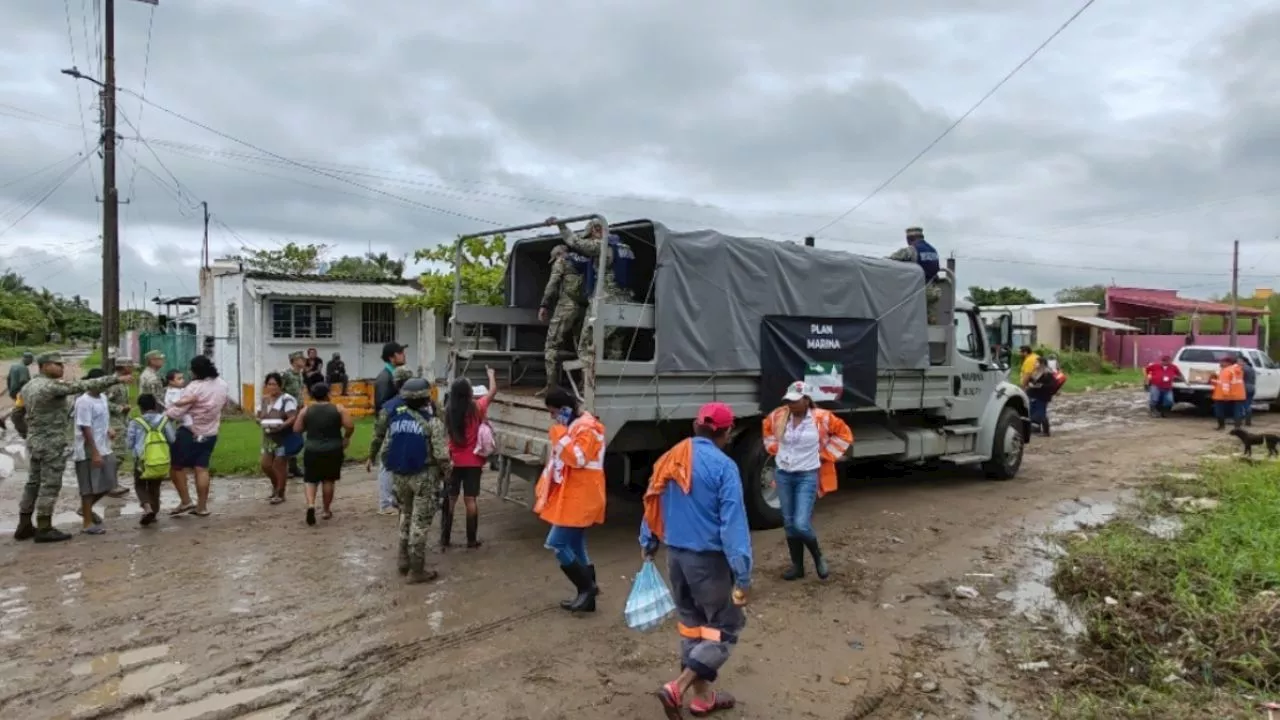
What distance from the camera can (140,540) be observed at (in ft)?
23.7

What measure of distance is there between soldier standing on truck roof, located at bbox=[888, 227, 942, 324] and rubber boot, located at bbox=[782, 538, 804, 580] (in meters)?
4.64

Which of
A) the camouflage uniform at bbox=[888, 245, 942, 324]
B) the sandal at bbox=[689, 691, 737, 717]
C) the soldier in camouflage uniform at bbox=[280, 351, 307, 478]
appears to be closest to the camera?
the sandal at bbox=[689, 691, 737, 717]

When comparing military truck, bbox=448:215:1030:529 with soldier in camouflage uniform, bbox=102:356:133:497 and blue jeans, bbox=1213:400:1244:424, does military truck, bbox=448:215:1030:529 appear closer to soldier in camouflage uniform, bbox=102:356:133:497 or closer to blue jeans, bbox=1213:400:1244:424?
soldier in camouflage uniform, bbox=102:356:133:497

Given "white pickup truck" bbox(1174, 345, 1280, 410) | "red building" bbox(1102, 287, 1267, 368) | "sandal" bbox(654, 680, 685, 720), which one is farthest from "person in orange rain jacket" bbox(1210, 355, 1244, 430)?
"red building" bbox(1102, 287, 1267, 368)

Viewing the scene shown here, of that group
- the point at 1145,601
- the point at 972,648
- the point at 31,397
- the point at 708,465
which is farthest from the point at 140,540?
the point at 1145,601

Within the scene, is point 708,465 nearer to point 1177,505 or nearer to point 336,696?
point 336,696

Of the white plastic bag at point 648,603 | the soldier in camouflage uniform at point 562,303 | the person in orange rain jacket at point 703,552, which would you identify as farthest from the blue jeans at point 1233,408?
the white plastic bag at point 648,603

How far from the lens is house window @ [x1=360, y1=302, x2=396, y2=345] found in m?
19.7

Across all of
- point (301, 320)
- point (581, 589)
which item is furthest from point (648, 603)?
point (301, 320)

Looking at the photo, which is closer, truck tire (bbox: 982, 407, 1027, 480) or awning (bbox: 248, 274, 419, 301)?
truck tire (bbox: 982, 407, 1027, 480)

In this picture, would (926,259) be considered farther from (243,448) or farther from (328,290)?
(328,290)

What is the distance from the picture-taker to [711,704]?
414 centimetres

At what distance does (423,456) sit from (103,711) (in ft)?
8.25

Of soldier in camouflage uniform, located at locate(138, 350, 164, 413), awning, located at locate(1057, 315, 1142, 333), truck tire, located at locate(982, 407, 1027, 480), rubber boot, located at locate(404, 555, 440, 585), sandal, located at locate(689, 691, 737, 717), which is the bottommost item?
sandal, located at locate(689, 691, 737, 717)
